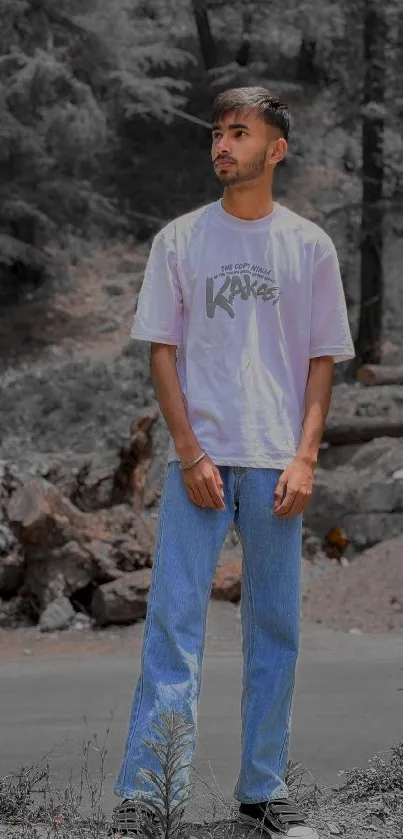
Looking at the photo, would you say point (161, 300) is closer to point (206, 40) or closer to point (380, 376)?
point (380, 376)

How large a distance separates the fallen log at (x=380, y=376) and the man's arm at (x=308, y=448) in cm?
1246

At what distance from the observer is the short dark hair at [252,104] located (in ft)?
11.4

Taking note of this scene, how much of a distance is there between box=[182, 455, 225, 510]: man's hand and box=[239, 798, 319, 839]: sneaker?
2.55 feet

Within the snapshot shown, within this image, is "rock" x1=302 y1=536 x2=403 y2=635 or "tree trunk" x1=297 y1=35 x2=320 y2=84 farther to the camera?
"tree trunk" x1=297 y1=35 x2=320 y2=84

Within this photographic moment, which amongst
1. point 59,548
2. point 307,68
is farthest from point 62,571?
point 307,68

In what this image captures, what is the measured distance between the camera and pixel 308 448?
338 centimetres

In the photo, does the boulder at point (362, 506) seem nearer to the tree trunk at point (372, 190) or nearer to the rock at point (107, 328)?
the tree trunk at point (372, 190)

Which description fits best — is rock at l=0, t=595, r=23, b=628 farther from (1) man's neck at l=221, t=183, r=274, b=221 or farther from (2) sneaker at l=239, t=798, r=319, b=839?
(1) man's neck at l=221, t=183, r=274, b=221

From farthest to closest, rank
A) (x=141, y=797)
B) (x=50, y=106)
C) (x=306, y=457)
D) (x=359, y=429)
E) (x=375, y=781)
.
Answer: (x=50, y=106)
(x=359, y=429)
(x=375, y=781)
(x=306, y=457)
(x=141, y=797)

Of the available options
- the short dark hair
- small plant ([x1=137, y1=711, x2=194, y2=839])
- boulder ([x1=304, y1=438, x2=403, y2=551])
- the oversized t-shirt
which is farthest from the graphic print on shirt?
boulder ([x1=304, y1=438, x2=403, y2=551])

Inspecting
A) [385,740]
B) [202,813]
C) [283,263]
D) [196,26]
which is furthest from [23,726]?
[196,26]

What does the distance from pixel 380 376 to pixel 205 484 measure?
12995mm

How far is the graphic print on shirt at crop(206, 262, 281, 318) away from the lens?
3391 mm

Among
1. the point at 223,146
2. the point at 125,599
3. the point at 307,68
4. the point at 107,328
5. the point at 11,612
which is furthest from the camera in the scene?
the point at 307,68
